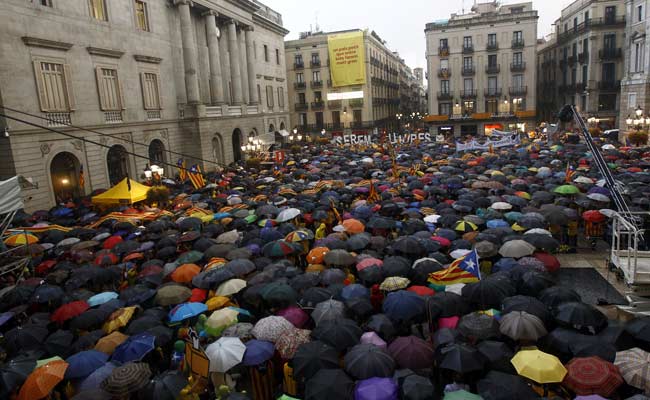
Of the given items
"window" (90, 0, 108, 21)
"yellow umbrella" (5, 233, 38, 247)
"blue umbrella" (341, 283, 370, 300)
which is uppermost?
"window" (90, 0, 108, 21)

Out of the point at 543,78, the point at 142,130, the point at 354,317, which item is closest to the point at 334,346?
the point at 354,317

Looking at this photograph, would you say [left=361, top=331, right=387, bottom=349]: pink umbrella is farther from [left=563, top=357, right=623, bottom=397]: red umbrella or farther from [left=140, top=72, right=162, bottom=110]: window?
[left=140, top=72, right=162, bottom=110]: window

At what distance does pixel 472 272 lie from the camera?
10.6 metres

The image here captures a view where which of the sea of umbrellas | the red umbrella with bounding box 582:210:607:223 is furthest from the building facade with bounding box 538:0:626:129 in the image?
the red umbrella with bounding box 582:210:607:223

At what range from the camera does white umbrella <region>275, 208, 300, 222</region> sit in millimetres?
16734

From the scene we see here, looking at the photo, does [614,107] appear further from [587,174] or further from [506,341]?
[506,341]

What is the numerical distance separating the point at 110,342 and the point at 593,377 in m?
8.20

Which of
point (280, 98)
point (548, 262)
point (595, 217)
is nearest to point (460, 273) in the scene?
point (548, 262)

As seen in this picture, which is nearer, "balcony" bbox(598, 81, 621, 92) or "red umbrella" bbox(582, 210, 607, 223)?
"red umbrella" bbox(582, 210, 607, 223)

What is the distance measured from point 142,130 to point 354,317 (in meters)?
25.3

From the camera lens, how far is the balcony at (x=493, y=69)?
56306 mm

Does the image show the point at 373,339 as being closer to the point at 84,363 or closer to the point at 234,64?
the point at 84,363

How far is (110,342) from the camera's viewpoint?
29.4 feet

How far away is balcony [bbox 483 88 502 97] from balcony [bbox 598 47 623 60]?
11419 mm
